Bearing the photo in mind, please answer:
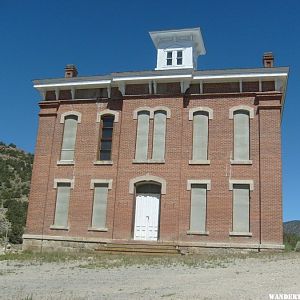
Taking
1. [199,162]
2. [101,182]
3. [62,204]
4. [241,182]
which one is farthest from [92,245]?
[241,182]

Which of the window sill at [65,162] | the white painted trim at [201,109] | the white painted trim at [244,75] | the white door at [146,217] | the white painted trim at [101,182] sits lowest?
the white door at [146,217]

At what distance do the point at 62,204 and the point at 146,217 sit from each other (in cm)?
450

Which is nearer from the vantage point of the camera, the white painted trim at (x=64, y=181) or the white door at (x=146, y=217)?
the white door at (x=146, y=217)

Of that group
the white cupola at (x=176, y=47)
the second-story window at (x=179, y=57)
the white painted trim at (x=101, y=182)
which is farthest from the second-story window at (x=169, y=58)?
the white painted trim at (x=101, y=182)

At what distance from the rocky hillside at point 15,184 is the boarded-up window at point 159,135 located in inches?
634

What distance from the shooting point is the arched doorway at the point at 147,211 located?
22.3 m

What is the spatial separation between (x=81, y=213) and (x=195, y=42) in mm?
11370

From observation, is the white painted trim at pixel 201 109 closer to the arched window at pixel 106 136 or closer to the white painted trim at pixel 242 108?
the white painted trim at pixel 242 108

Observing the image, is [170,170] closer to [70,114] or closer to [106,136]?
[106,136]

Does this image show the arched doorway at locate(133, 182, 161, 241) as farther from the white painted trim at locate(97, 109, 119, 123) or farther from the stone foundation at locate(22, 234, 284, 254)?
the white painted trim at locate(97, 109, 119, 123)

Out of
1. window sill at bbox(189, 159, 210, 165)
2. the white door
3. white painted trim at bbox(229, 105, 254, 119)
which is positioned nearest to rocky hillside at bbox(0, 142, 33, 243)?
the white door

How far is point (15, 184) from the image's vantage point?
50.8m

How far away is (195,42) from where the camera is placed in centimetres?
2594

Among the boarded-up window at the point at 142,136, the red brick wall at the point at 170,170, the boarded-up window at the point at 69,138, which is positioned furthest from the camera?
the boarded-up window at the point at 69,138
